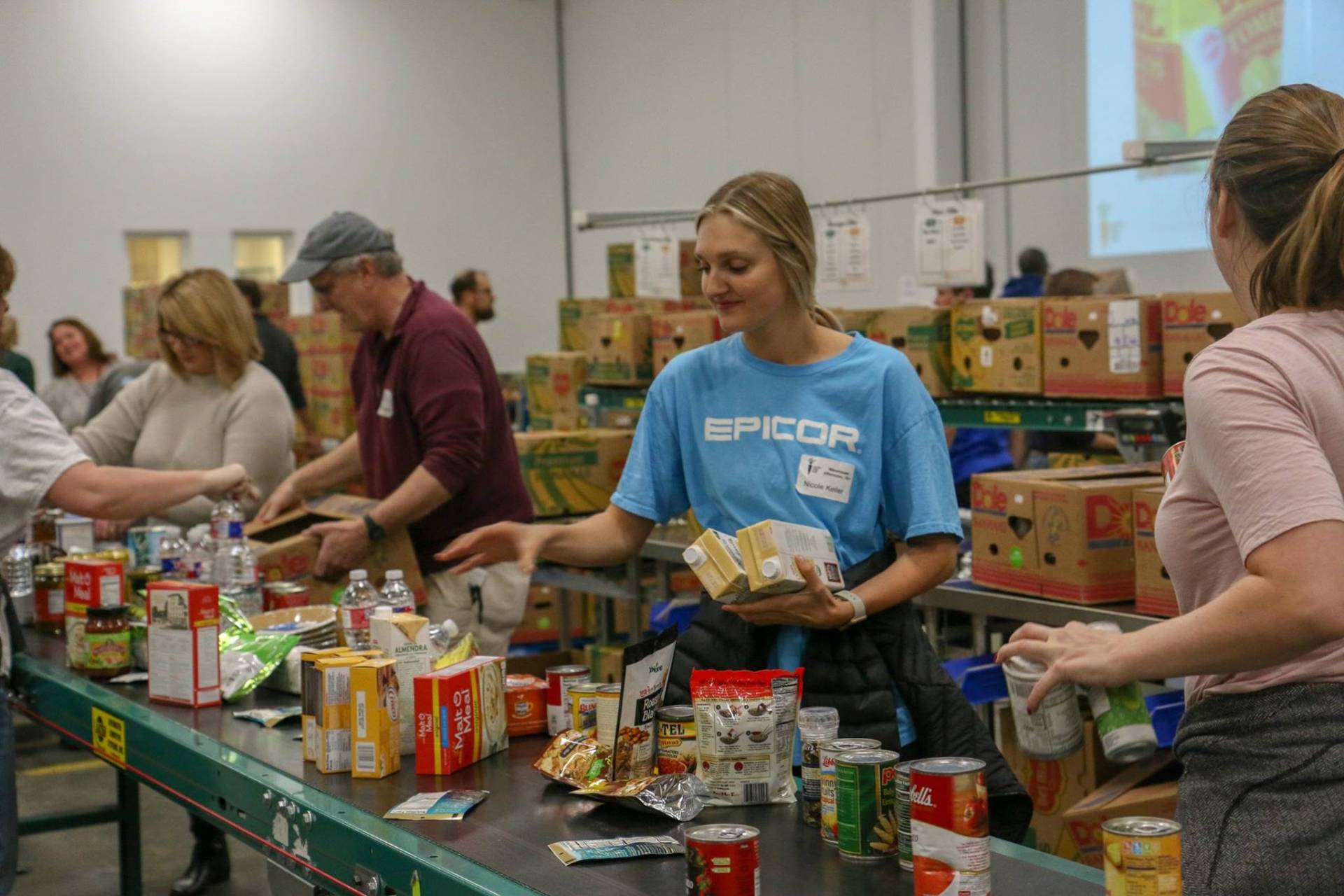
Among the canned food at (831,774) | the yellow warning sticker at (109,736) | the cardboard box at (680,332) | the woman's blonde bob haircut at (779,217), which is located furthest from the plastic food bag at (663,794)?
the cardboard box at (680,332)

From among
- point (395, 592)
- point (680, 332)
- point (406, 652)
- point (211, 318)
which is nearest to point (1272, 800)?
point (406, 652)

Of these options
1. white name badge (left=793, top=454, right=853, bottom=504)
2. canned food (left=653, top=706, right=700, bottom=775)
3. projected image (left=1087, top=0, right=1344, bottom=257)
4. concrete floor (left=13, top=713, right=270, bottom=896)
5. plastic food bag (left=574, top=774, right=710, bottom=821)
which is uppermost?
projected image (left=1087, top=0, right=1344, bottom=257)

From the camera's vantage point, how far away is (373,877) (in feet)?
6.64

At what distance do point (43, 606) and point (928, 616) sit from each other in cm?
246

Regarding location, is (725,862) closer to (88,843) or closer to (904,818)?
(904,818)

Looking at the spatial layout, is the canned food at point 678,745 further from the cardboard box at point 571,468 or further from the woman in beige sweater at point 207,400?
the cardboard box at point 571,468

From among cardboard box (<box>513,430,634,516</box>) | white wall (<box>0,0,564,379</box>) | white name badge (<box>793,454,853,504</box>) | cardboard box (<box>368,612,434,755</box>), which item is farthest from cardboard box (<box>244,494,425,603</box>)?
white wall (<box>0,0,564,379</box>)

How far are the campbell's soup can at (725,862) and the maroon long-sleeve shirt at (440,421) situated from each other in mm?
2027

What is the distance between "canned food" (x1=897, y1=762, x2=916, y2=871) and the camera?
1.71m

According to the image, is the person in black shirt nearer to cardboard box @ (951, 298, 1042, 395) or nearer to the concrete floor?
the concrete floor

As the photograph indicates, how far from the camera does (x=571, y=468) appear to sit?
5734 mm

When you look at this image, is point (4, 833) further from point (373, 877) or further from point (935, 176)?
point (935, 176)

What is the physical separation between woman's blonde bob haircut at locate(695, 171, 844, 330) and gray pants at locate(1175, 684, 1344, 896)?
1086mm

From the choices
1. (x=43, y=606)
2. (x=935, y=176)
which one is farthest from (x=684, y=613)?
(x=935, y=176)
